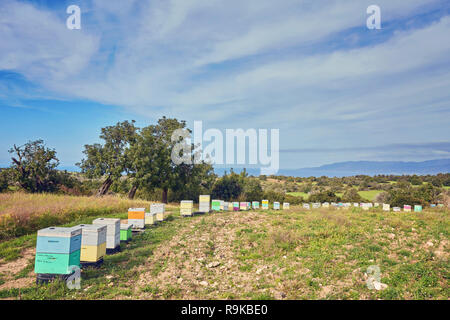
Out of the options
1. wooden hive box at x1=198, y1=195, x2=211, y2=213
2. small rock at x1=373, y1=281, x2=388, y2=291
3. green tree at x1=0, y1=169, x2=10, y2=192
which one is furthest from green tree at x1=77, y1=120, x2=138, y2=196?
small rock at x1=373, y1=281, x2=388, y2=291

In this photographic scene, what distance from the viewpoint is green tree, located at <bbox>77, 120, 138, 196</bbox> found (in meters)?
29.8

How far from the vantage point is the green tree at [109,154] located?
29.8m

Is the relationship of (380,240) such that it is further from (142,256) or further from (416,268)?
(142,256)

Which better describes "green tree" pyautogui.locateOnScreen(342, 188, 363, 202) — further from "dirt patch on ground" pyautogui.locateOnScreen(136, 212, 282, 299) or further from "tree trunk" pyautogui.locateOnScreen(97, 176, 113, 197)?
"dirt patch on ground" pyautogui.locateOnScreen(136, 212, 282, 299)

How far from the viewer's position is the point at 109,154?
3058cm

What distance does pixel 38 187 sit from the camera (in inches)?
1065

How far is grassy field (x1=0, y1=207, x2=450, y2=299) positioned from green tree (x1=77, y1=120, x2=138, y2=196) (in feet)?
61.3

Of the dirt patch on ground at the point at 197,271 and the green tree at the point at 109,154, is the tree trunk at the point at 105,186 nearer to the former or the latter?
the green tree at the point at 109,154

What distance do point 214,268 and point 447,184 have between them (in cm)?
6106

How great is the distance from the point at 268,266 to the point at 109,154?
26546 mm

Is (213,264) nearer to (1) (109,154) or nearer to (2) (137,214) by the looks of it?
(2) (137,214)

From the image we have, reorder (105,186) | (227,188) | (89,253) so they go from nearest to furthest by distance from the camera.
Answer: (89,253), (105,186), (227,188)

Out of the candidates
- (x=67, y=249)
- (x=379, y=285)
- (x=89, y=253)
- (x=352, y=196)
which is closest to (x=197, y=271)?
(x=89, y=253)

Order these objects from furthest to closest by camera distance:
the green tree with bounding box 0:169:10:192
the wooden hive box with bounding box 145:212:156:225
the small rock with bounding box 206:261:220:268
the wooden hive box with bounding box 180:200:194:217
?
the green tree with bounding box 0:169:10:192
the wooden hive box with bounding box 180:200:194:217
the wooden hive box with bounding box 145:212:156:225
the small rock with bounding box 206:261:220:268
